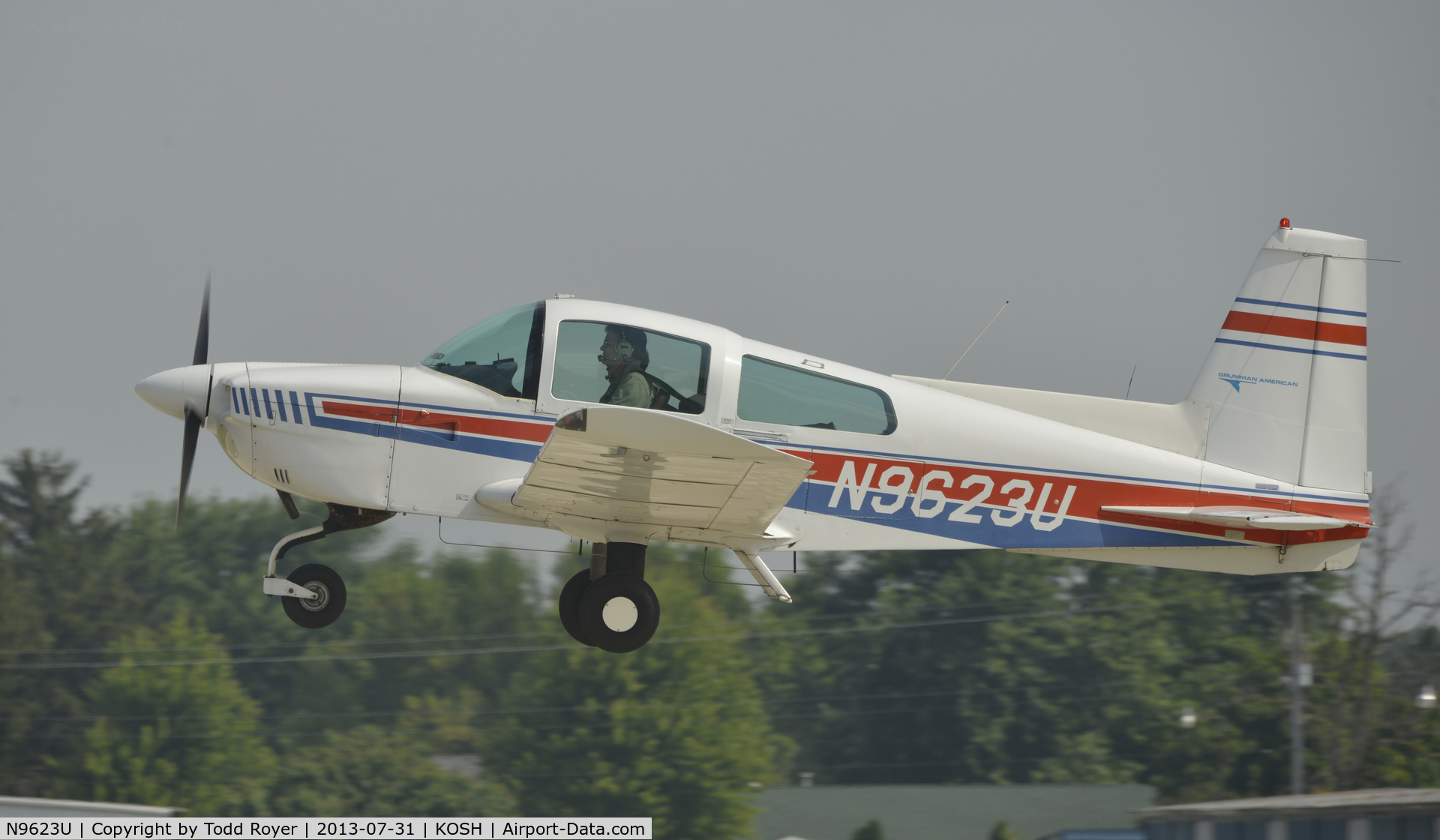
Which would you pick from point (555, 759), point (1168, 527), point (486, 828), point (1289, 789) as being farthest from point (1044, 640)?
point (1168, 527)

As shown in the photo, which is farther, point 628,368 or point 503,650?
point 503,650

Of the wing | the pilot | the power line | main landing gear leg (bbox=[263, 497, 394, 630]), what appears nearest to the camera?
the wing

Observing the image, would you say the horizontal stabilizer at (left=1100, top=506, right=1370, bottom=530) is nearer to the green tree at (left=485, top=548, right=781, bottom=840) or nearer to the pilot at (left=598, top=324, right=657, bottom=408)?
the pilot at (left=598, top=324, right=657, bottom=408)

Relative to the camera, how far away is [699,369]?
8898 millimetres

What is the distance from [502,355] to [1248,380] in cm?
543

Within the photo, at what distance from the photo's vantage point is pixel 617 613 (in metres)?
9.14

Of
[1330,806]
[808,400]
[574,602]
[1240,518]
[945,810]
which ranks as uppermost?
[808,400]

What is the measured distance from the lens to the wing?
7.69 metres

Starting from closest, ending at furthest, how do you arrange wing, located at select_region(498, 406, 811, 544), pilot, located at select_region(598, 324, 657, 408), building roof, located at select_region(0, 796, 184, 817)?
wing, located at select_region(498, 406, 811, 544)
pilot, located at select_region(598, 324, 657, 408)
building roof, located at select_region(0, 796, 184, 817)

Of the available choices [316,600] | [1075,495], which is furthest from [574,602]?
[1075,495]

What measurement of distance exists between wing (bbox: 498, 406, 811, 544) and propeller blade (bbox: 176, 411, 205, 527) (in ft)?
7.35
